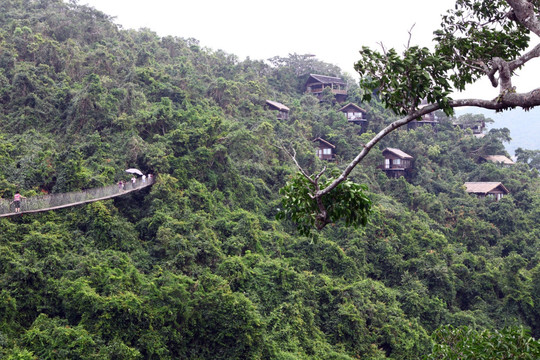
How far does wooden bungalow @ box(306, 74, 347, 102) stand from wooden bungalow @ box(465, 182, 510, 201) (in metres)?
13.1

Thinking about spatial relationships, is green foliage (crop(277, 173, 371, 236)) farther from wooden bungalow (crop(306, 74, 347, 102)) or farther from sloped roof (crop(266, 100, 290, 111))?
wooden bungalow (crop(306, 74, 347, 102))

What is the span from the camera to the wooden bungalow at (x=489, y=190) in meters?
29.1

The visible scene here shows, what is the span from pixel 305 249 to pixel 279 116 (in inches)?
558

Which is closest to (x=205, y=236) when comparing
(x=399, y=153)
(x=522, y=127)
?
(x=399, y=153)

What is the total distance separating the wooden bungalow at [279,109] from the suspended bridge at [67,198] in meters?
14.9

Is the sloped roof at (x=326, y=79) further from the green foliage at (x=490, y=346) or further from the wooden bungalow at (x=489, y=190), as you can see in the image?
the green foliage at (x=490, y=346)

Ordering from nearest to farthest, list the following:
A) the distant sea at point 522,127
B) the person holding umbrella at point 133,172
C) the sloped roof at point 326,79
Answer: the person holding umbrella at point 133,172 < the sloped roof at point 326,79 < the distant sea at point 522,127

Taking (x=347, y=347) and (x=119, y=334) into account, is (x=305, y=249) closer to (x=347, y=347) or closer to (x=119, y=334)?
(x=347, y=347)

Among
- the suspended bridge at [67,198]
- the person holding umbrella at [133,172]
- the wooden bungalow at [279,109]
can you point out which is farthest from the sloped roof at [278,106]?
the person holding umbrella at [133,172]

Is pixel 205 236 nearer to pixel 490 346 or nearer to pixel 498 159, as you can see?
pixel 490 346

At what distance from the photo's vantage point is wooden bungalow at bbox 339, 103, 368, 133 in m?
34.4

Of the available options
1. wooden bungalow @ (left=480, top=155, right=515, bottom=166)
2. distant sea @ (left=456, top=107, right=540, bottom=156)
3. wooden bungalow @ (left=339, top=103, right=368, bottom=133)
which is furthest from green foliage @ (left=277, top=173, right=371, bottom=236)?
distant sea @ (left=456, top=107, right=540, bottom=156)

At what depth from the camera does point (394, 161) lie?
98.5 feet

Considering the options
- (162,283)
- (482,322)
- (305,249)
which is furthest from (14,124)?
(482,322)
